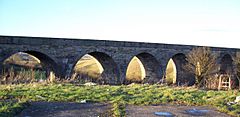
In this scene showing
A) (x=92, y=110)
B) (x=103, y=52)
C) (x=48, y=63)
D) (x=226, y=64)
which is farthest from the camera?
(x=226, y=64)

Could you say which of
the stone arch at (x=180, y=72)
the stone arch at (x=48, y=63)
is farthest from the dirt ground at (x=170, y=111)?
the stone arch at (x=180, y=72)

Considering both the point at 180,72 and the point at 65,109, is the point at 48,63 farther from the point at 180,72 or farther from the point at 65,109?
the point at 180,72

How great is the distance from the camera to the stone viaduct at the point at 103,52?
15.1 m

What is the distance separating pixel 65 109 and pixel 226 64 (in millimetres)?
25416

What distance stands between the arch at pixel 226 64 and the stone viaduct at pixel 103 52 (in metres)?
2.09

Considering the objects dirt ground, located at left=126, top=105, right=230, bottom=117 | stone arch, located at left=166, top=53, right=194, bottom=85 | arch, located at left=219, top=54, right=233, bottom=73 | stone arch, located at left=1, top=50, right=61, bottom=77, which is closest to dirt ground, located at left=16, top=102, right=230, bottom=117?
dirt ground, located at left=126, top=105, right=230, bottom=117

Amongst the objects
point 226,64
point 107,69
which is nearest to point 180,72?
point 226,64

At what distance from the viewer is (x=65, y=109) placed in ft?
21.1

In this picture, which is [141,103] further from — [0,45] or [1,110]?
[0,45]

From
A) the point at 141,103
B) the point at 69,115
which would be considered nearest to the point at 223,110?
the point at 141,103

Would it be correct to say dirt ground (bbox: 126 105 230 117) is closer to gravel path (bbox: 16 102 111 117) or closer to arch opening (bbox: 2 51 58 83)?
gravel path (bbox: 16 102 111 117)

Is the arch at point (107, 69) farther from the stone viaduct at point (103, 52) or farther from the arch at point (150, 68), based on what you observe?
the arch at point (150, 68)

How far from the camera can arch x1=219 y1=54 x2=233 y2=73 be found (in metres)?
28.6

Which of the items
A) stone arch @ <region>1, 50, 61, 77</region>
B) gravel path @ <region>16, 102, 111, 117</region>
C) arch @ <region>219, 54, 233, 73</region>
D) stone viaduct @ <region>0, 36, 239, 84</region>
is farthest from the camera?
arch @ <region>219, 54, 233, 73</region>
